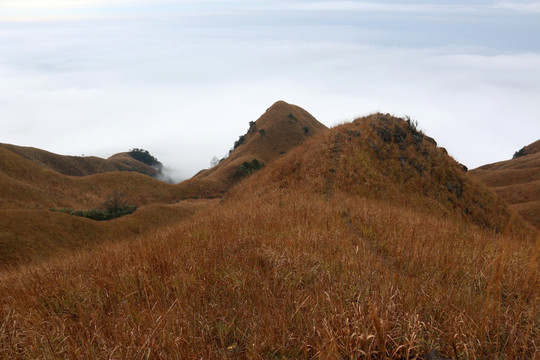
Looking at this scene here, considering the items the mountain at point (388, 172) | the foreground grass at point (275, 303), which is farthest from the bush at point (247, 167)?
the foreground grass at point (275, 303)

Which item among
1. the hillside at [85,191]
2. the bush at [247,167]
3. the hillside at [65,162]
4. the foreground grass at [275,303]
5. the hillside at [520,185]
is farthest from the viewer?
the hillside at [65,162]

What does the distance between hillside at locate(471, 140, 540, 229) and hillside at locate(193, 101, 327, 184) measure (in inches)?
1924

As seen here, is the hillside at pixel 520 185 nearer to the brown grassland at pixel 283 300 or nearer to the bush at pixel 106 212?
the brown grassland at pixel 283 300

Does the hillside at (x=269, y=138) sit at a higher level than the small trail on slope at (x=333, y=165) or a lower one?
higher

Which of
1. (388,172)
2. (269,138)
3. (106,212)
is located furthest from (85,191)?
(388,172)

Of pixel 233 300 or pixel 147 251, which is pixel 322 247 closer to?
pixel 233 300

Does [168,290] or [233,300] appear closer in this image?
[233,300]

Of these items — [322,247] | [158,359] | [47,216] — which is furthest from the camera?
[47,216]

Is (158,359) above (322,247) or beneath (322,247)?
beneath

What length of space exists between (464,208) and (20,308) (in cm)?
2486

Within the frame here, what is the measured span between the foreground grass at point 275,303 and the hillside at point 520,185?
2706cm

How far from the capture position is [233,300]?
3.49 m

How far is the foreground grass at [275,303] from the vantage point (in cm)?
252

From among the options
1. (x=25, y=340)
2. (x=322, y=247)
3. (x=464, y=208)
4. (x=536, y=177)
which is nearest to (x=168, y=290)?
(x=25, y=340)
